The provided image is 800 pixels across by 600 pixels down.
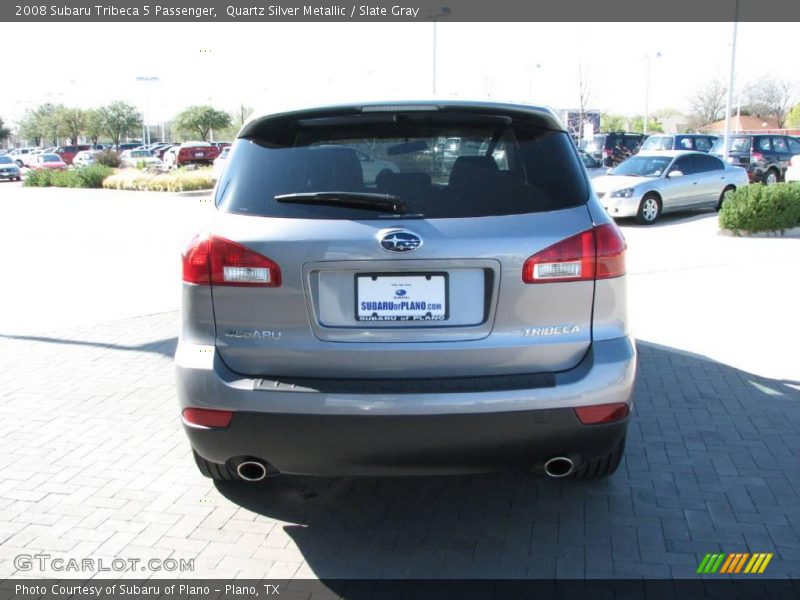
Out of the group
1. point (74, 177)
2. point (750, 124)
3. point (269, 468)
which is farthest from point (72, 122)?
point (269, 468)

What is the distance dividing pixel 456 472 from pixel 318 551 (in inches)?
32.2

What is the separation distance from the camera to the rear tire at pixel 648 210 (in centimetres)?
1708

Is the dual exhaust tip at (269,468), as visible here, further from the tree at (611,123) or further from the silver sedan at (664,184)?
the tree at (611,123)

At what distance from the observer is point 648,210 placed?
56.4ft

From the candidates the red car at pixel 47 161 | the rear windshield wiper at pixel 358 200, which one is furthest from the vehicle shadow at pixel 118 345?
the red car at pixel 47 161

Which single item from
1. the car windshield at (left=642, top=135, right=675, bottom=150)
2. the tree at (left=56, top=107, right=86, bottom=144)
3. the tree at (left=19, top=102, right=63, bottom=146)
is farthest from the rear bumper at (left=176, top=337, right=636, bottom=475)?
the tree at (left=19, top=102, right=63, bottom=146)

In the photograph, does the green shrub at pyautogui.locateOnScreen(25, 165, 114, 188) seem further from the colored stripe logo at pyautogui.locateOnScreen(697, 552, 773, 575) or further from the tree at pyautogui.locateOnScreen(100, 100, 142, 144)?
the tree at pyautogui.locateOnScreen(100, 100, 142, 144)

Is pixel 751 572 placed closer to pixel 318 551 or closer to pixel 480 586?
pixel 480 586

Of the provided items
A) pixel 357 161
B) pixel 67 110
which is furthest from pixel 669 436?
pixel 67 110

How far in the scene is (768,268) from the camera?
10.9 metres

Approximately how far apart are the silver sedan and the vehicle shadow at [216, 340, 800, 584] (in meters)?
12.5

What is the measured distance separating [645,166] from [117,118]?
68087 mm

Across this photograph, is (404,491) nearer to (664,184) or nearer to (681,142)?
(664,184)

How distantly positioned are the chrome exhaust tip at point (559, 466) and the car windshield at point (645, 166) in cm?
1559
